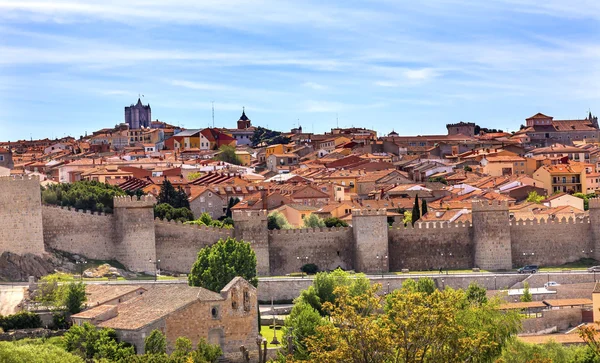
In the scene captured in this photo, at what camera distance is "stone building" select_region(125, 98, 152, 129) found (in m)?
171

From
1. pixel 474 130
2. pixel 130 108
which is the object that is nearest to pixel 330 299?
pixel 474 130

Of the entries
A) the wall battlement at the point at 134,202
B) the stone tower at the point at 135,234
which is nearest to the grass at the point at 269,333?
→ the stone tower at the point at 135,234

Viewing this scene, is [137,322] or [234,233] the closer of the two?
[137,322]

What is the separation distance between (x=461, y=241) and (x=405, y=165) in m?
37.2

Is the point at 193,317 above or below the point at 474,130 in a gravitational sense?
below

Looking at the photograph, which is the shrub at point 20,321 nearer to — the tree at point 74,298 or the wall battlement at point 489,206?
the tree at point 74,298

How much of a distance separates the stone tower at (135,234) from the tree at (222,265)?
4.49 meters

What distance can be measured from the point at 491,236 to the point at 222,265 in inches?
525

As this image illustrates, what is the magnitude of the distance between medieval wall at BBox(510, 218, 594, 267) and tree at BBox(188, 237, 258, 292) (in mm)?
12336

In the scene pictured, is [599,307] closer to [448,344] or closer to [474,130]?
[448,344]

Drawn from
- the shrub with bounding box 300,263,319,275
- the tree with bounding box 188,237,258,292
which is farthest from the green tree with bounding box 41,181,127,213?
the tree with bounding box 188,237,258,292

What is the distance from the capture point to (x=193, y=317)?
48.0m

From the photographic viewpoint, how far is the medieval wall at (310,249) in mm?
64438

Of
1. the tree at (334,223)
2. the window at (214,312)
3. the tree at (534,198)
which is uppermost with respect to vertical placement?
the tree at (534,198)
